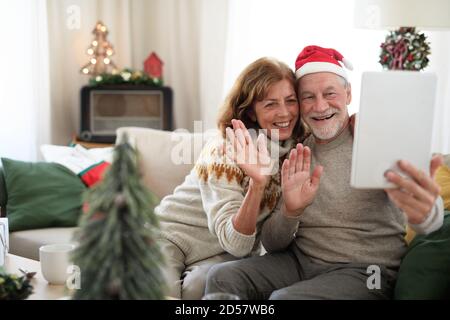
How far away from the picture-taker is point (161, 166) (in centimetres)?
257

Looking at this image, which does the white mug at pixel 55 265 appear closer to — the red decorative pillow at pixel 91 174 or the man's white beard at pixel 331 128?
the man's white beard at pixel 331 128

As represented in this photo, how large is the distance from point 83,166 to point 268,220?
1416mm

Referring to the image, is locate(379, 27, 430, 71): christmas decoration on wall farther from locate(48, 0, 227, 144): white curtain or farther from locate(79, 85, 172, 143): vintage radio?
locate(79, 85, 172, 143): vintage radio

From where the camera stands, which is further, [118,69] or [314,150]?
[118,69]

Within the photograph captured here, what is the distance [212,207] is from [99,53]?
9.20 feet

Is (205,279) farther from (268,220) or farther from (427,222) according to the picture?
(427,222)

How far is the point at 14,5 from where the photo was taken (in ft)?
11.6

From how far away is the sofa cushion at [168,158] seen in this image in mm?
2549

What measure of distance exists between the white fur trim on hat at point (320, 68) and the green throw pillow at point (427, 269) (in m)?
0.57

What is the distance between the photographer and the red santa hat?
1.76m

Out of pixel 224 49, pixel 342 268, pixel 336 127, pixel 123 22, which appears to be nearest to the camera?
pixel 342 268

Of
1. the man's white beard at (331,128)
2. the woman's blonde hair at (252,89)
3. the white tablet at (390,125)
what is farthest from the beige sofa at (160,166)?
the white tablet at (390,125)

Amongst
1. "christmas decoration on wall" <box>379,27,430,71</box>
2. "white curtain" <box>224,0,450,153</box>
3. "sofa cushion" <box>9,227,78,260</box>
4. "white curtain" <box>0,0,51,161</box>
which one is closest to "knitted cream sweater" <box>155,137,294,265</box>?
"sofa cushion" <box>9,227,78,260</box>
